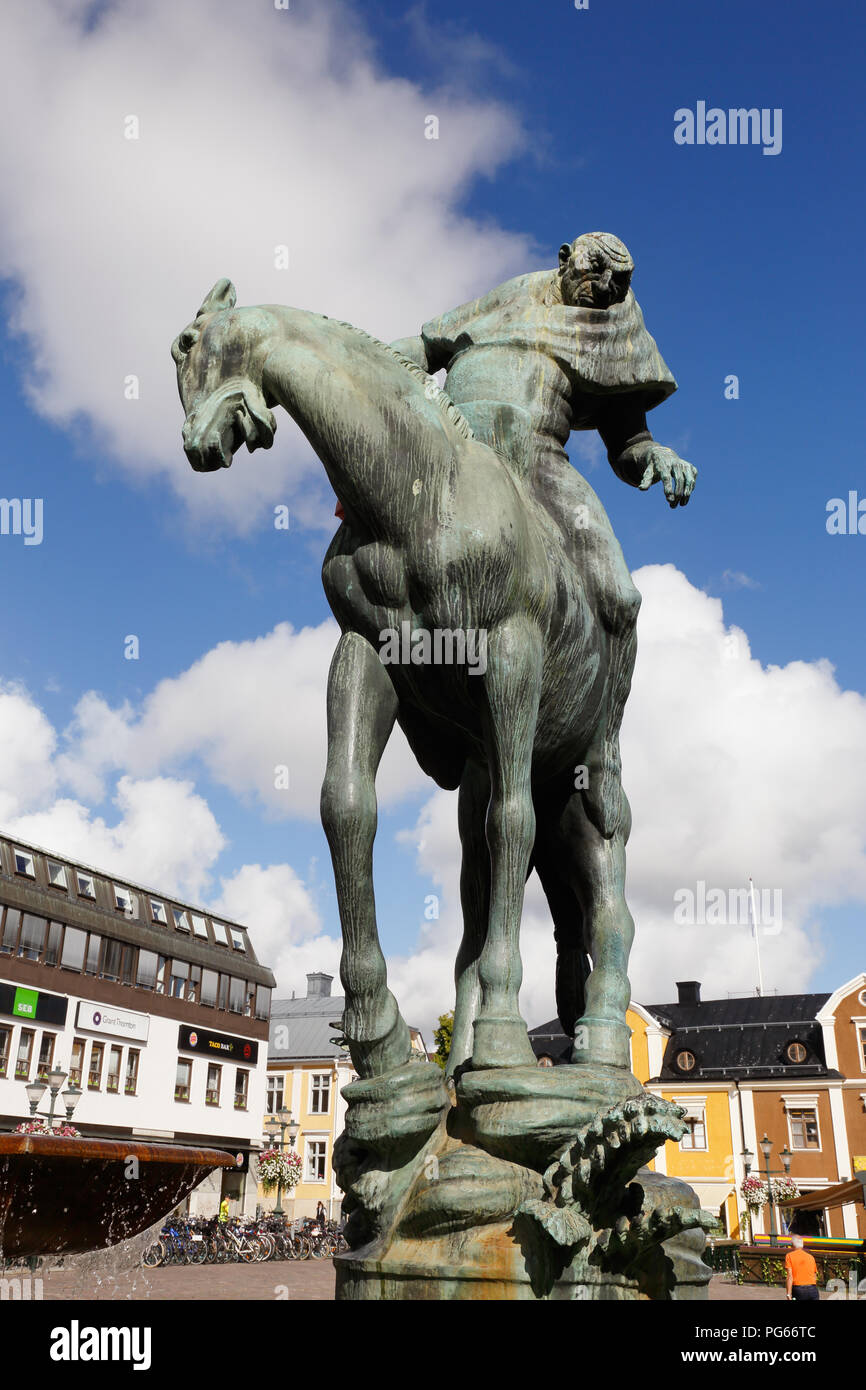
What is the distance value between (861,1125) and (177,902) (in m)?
28.6

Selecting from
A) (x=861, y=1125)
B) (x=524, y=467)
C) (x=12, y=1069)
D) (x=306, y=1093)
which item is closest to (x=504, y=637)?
(x=524, y=467)

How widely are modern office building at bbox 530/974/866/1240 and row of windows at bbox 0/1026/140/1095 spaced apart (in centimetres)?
1503

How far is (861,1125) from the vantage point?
43.3 m

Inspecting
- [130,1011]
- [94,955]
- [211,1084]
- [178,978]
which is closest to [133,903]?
[178,978]

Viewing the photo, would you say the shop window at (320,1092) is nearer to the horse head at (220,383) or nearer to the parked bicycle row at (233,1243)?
the parked bicycle row at (233,1243)

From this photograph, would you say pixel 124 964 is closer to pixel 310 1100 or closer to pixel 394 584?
pixel 310 1100

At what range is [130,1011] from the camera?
141ft

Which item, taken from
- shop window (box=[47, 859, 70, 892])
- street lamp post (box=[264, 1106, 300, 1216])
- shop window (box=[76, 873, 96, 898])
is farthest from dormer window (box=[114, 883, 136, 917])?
street lamp post (box=[264, 1106, 300, 1216])

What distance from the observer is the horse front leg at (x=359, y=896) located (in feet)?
10.8

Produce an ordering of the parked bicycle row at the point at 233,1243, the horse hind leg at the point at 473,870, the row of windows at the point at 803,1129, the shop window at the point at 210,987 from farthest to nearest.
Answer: the shop window at the point at 210,987 < the row of windows at the point at 803,1129 < the parked bicycle row at the point at 233,1243 < the horse hind leg at the point at 473,870

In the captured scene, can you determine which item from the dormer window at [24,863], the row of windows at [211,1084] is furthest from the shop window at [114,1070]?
the dormer window at [24,863]

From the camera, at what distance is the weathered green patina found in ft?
9.80

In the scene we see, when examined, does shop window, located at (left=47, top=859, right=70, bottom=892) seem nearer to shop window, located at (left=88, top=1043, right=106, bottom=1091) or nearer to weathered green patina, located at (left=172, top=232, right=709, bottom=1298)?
shop window, located at (left=88, top=1043, right=106, bottom=1091)

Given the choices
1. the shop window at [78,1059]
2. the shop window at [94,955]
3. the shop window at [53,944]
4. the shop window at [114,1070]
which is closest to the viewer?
the shop window at [78,1059]
